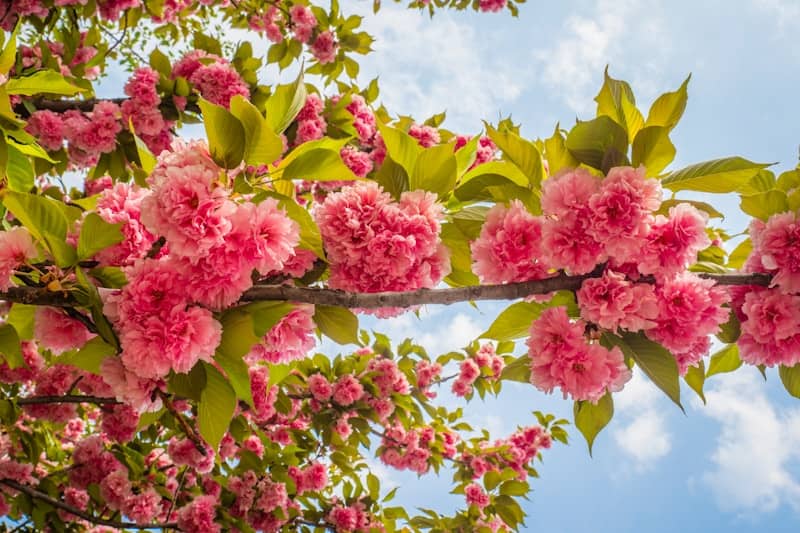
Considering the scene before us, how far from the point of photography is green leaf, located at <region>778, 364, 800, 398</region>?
1.92 meters

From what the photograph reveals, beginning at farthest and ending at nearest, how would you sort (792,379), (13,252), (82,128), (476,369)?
(476,369)
(82,128)
(792,379)
(13,252)

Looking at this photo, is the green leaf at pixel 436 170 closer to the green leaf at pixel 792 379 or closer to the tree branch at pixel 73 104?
the green leaf at pixel 792 379

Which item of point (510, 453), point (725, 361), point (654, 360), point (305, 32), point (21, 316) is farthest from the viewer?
point (510, 453)

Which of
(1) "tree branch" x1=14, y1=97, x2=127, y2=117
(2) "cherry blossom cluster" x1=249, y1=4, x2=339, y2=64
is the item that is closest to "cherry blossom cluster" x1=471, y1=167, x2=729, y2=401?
(1) "tree branch" x1=14, y1=97, x2=127, y2=117

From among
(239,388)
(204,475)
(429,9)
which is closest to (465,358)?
(204,475)

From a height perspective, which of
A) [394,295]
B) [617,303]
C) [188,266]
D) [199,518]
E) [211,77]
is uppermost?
[211,77]

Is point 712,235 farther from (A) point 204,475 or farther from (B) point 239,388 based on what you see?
(A) point 204,475

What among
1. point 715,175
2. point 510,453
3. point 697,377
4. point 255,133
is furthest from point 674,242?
point 510,453

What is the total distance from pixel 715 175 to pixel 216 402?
5.22 ft

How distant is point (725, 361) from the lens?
2154mm

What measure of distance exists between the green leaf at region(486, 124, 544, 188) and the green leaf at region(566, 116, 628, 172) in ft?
0.38

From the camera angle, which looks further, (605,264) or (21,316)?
(21,316)

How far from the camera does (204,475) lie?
15.3 ft

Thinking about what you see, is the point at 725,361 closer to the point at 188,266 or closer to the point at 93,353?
the point at 188,266
